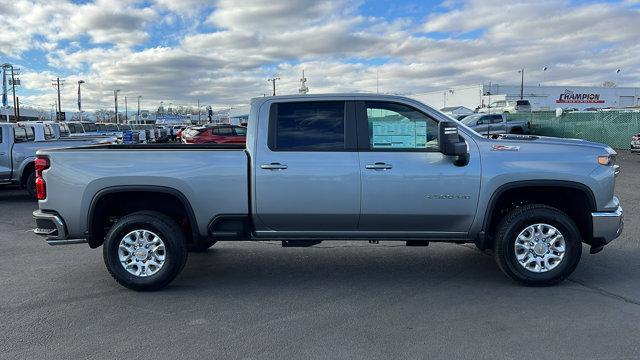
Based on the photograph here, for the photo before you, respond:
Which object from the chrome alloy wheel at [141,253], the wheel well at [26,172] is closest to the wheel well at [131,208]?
the chrome alloy wheel at [141,253]

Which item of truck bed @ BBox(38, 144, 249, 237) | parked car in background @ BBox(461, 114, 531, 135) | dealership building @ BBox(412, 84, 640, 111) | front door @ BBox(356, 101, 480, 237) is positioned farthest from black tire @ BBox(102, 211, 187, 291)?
dealership building @ BBox(412, 84, 640, 111)

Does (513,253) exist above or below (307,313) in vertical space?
above

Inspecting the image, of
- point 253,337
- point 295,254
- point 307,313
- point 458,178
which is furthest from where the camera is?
point 295,254

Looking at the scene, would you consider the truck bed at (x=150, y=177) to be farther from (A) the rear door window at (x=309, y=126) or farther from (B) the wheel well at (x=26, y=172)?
(B) the wheel well at (x=26, y=172)

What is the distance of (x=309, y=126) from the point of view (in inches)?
209

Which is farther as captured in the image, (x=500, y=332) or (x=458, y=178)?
(x=458, y=178)

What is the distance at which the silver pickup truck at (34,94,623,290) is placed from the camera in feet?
16.8

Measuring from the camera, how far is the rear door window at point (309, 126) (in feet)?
17.1

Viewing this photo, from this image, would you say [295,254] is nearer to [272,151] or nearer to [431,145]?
[272,151]

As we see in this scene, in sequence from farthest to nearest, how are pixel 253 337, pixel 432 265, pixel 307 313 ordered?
pixel 432 265
pixel 307 313
pixel 253 337

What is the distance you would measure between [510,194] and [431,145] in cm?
102

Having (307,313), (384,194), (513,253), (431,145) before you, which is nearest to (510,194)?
(513,253)

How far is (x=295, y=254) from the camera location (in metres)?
6.75

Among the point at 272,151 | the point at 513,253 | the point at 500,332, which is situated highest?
the point at 272,151
